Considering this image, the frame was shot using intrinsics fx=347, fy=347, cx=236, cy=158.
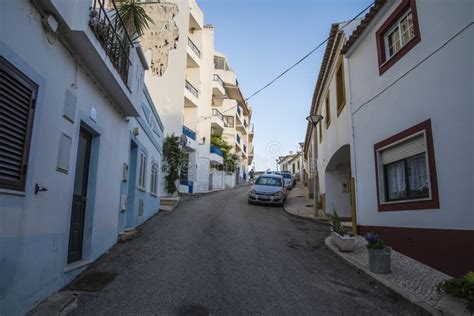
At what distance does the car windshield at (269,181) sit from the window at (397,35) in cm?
1202

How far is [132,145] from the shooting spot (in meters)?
10.1

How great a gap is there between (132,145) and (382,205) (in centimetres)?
702

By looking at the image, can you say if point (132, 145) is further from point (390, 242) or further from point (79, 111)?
point (390, 242)

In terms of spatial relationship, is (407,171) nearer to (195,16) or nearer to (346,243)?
(346,243)

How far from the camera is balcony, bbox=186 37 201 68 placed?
27.3 m

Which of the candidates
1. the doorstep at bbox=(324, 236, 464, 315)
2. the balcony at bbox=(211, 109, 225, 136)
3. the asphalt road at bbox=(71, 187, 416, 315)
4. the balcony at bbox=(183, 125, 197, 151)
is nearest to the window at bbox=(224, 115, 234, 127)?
the balcony at bbox=(211, 109, 225, 136)

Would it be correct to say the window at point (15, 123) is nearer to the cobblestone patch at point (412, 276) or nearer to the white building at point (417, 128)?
the cobblestone patch at point (412, 276)

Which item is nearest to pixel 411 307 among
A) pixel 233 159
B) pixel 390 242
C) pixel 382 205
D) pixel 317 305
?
pixel 317 305

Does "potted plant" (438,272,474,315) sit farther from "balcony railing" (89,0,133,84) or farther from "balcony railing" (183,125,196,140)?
"balcony railing" (183,125,196,140)

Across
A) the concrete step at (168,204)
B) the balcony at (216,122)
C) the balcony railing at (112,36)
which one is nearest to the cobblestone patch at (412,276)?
the balcony railing at (112,36)

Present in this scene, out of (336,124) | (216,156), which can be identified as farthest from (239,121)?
(336,124)

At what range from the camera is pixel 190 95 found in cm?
2698

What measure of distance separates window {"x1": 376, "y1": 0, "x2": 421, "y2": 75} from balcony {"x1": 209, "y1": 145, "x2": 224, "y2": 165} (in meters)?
23.6

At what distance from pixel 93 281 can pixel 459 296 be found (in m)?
5.37
